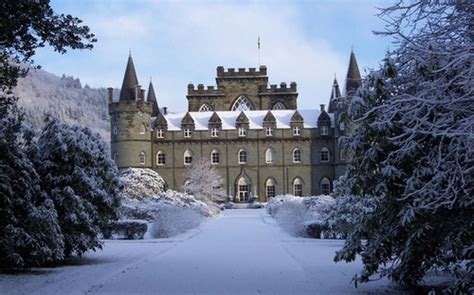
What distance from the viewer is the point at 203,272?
1156cm

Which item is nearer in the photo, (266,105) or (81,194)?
(81,194)

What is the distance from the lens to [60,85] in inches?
4948

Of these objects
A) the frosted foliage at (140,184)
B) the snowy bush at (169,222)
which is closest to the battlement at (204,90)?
the frosted foliage at (140,184)

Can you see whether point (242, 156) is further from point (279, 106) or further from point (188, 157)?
point (279, 106)

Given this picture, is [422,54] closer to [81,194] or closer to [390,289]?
[390,289]

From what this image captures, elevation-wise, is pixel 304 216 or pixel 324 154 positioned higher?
pixel 324 154

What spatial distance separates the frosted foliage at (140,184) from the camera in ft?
101

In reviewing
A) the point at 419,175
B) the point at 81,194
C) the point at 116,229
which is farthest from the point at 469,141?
the point at 116,229

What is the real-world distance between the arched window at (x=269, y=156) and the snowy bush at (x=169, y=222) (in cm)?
2990

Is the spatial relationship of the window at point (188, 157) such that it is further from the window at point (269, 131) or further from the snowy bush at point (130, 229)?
the snowy bush at point (130, 229)

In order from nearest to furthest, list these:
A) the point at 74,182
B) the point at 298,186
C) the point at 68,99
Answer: the point at 74,182, the point at 298,186, the point at 68,99

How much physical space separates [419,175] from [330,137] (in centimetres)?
4697

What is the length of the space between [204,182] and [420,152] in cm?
4095

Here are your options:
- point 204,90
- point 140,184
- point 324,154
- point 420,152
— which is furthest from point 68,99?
point 420,152
